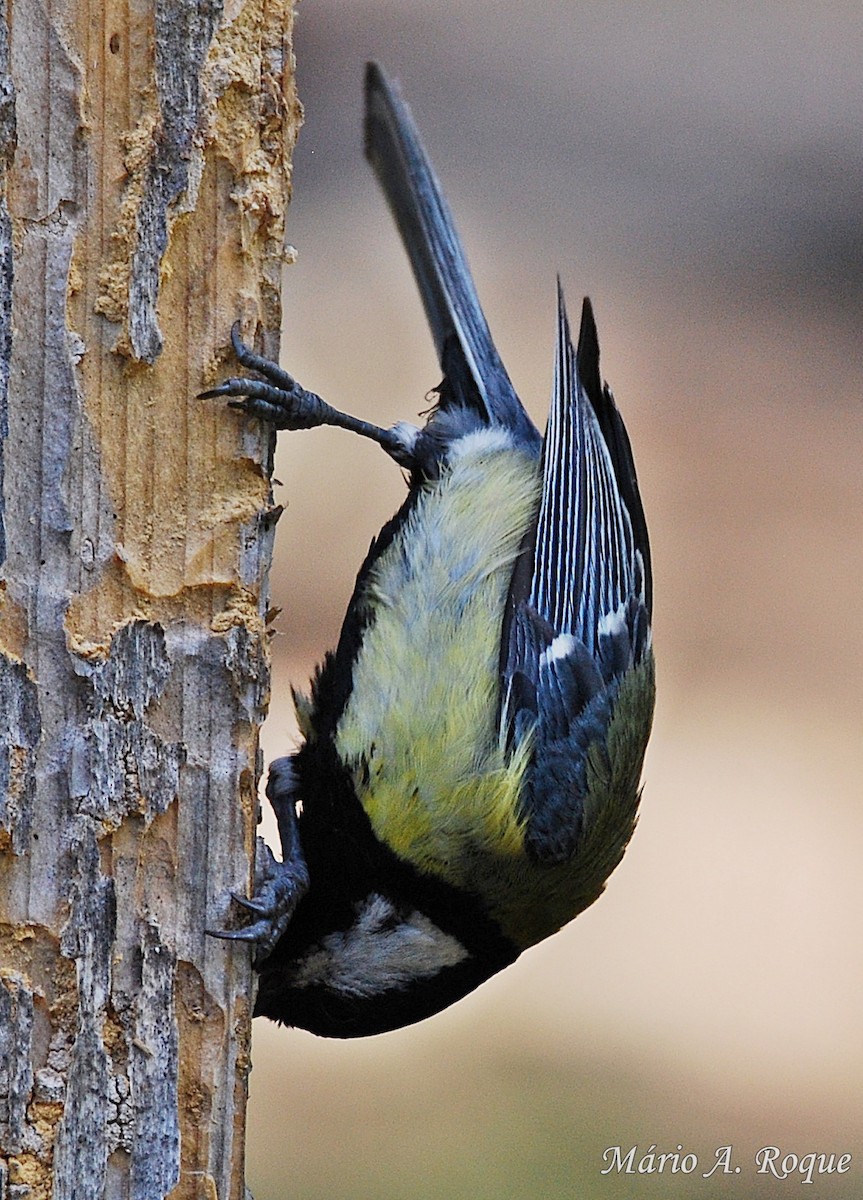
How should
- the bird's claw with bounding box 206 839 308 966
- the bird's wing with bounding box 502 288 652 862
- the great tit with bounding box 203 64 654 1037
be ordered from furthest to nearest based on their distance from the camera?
the bird's wing with bounding box 502 288 652 862
the great tit with bounding box 203 64 654 1037
the bird's claw with bounding box 206 839 308 966

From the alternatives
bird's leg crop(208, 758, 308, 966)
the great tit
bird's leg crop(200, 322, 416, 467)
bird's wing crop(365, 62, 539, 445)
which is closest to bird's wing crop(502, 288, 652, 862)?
Answer: the great tit

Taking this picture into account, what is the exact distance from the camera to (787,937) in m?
4.57

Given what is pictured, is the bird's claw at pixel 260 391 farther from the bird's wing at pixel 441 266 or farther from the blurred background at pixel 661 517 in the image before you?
the blurred background at pixel 661 517

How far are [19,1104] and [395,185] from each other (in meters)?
1.84

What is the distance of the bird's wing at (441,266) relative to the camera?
115 inches

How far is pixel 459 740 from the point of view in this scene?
240cm

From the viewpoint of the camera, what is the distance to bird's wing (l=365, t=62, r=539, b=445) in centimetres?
292

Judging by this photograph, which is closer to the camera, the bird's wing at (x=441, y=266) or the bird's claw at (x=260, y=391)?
the bird's claw at (x=260, y=391)

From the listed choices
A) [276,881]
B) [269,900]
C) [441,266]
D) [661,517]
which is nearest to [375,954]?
[276,881]

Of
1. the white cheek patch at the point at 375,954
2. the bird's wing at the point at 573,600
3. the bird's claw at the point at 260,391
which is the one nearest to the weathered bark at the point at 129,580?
the bird's claw at the point at 260,391

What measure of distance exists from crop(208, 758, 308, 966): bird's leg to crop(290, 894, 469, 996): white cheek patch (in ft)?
0.45

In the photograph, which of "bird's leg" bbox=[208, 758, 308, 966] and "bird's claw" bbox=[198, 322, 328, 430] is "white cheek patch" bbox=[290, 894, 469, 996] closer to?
"bird's leg" bbox=[208, 758, 308, 966]

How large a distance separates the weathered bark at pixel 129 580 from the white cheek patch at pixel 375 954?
0.42 m

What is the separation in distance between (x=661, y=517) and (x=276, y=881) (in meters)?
2.94
